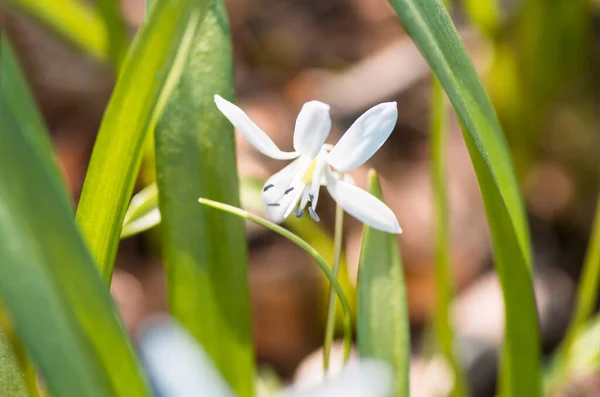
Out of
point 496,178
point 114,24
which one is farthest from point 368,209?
point 114,24

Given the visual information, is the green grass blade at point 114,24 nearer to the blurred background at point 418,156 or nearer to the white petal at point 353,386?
the blurred background at point 418,156

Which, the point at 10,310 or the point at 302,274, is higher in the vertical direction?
the point at 10,310

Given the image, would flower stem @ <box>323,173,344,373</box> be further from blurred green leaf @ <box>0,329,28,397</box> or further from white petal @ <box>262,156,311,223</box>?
blurred green leaf @ <box>0,329,28,397</box>

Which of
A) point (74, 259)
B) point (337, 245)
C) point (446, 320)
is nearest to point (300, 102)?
point (446, 320)

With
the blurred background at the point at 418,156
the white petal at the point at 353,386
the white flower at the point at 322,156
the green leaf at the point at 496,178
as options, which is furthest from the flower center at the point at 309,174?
the blurred background at the point at 418,156

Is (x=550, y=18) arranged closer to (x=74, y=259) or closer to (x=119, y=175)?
(x=119, y=175)

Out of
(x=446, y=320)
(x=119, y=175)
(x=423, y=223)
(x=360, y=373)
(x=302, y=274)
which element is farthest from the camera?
(x=423, y=223)

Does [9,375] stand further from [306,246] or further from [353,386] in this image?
[353,386]
